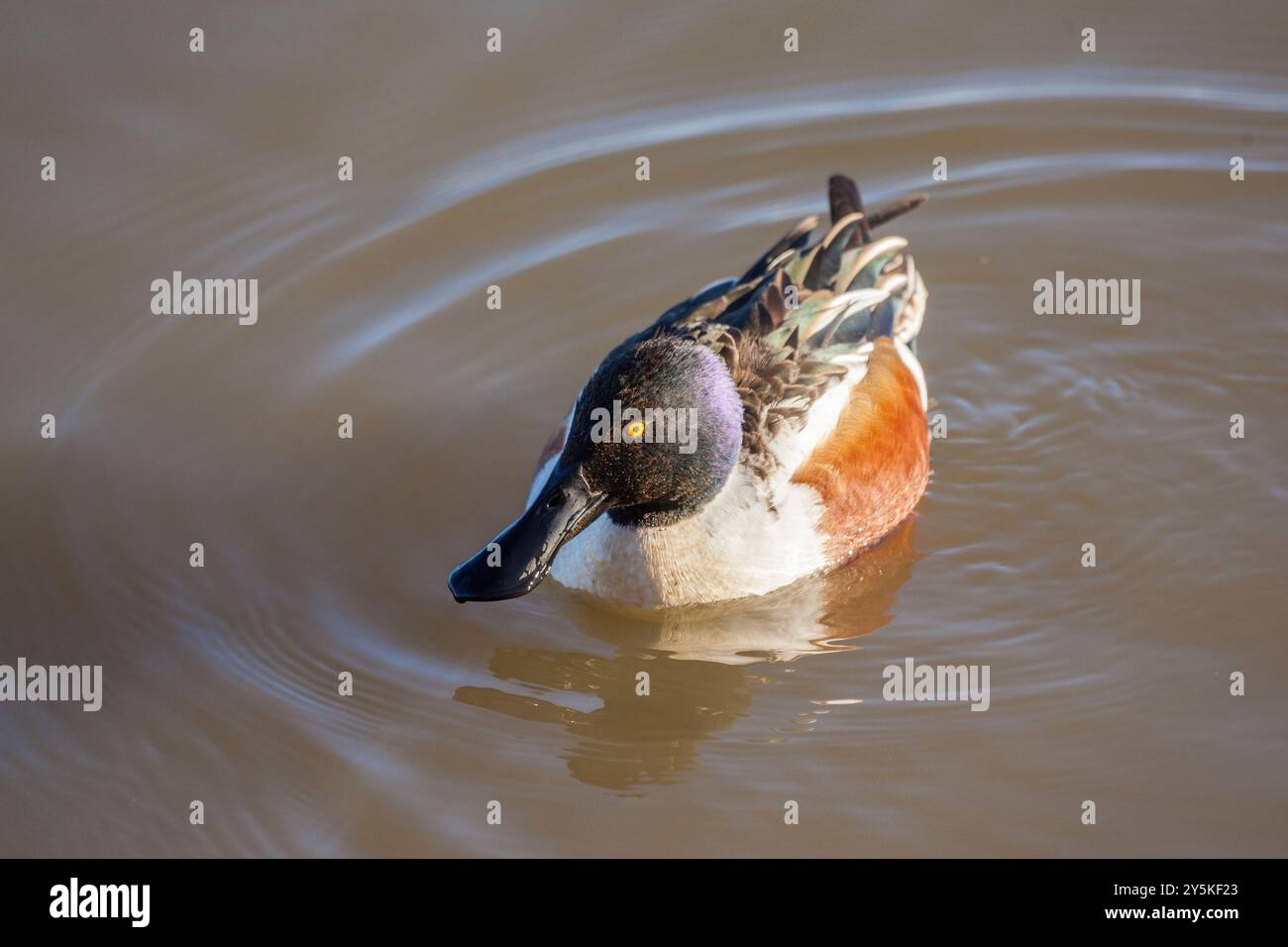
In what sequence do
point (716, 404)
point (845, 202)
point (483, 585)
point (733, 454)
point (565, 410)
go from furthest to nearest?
1. point (565, 410)
2. point (845, 202)
3. point (733, 454)
4. point (716, 404)
5. point (483, 585)

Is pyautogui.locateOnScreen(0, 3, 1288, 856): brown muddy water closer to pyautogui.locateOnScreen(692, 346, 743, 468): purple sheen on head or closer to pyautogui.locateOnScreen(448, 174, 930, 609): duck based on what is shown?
pyautogui.locateOnScreen(448, 174, 930, 609): duck

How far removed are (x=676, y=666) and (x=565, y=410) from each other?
197 centimetres

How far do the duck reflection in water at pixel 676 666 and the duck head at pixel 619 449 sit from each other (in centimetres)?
52

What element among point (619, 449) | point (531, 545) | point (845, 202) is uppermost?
point (845, 202)

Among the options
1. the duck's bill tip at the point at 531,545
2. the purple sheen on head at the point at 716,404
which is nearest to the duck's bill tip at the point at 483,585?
the duck's bill tip at the point at 531,545

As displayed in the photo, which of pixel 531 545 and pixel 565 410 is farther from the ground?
pixel 565 410

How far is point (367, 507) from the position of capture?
295 inches

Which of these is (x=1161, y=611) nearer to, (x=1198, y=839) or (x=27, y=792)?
(x=1198, y=839)

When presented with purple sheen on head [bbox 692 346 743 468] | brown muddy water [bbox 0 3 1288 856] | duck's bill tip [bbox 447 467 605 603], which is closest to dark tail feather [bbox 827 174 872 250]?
brown muddy water [bbox 0 3 1288 856]

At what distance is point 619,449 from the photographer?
6309 millimetres

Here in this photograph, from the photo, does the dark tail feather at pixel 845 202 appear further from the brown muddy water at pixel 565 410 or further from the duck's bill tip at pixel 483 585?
the duck's bill tip at pixel 483 585

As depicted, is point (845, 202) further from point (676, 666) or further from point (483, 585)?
point (483, 585)

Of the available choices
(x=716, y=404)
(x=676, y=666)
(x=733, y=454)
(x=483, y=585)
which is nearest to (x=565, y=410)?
(x=733, y=454)

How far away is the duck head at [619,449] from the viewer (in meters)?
6.23
